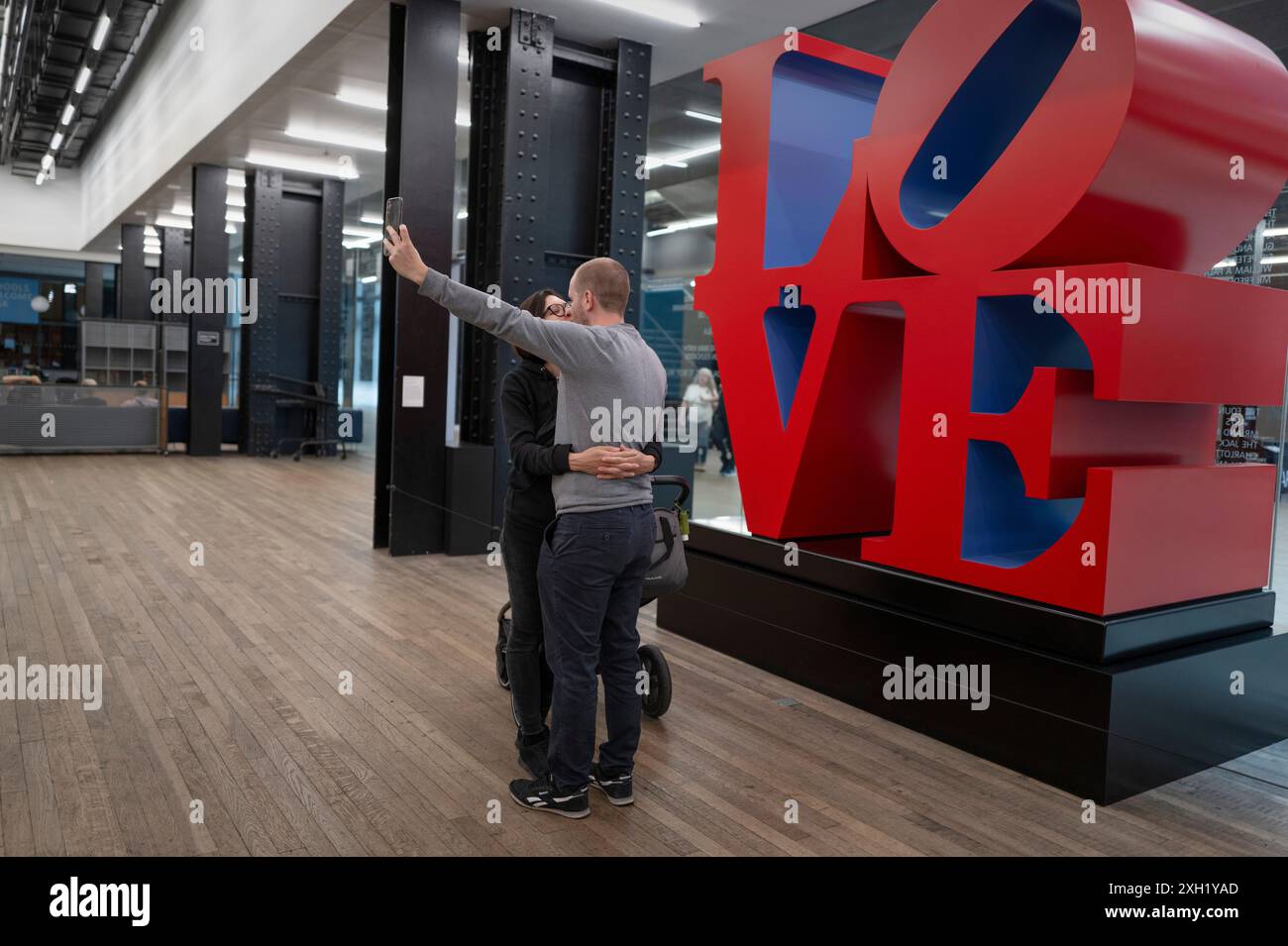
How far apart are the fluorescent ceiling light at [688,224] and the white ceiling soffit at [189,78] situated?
3.75 m

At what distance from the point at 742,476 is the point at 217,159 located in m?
11.2

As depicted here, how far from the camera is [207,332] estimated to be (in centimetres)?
1416

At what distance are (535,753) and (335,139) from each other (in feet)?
34.0

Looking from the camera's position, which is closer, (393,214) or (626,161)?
(393,214)

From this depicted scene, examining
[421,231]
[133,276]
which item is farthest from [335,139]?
[133,276]

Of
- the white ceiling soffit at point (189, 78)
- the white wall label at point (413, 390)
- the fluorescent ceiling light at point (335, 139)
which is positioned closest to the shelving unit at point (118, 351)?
the white ceiling soffit at point (189, 78)

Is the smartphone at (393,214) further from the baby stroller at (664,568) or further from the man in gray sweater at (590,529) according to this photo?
the baby stroller at (664,568)

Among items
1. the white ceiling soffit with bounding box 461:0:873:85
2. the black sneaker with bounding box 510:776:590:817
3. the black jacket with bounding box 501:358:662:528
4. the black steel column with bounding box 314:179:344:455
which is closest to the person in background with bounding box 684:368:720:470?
the white ceiling soffit with bounding box 461:0:873:85

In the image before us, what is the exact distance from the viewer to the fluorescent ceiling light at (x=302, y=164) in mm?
12922

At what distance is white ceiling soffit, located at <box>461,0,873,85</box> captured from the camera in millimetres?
6797

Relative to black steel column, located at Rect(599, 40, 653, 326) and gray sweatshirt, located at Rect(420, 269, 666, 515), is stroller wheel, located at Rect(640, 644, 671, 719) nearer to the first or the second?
gray sweatshirt, located at Rect(420, 269, 666, 515)

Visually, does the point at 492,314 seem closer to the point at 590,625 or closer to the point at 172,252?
the point at 590,625

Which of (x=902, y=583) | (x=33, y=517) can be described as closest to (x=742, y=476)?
(x=902, y=583)
